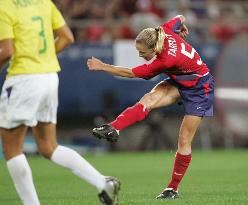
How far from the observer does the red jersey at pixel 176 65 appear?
31.8ft

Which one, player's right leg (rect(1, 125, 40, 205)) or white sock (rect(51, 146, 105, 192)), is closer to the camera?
player's right leg (rect(1, 125, 40, 205))

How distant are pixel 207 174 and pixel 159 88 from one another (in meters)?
4.32

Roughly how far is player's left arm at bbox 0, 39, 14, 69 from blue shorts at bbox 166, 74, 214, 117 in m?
3.34

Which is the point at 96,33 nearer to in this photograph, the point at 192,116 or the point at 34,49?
the point at 192,116

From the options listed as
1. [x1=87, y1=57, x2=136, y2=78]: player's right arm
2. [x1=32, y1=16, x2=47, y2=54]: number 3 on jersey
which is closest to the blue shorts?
[x1=87, y1=57, x2=136, y2=78]: player's right arm

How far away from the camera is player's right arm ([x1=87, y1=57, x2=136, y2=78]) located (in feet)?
30.0

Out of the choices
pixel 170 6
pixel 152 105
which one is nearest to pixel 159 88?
pixel 152 105

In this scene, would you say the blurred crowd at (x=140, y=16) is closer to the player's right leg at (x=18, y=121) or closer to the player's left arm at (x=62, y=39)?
the player's left arm at (x=62, y=39)

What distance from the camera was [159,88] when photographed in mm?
10281

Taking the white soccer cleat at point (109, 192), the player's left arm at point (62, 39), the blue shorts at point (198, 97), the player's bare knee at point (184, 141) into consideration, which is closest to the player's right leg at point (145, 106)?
the blue shorts at point (198, 97)

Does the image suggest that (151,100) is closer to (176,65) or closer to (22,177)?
(176,65)

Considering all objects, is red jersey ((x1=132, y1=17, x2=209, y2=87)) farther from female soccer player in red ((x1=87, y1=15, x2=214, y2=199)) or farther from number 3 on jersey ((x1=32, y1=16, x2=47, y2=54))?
number 3 on jersey ((x1=32, y1=16, x2=47, y2=54))

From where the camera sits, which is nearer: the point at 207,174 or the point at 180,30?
the point at 180,30

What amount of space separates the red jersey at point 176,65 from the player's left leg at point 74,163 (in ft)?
7.49
